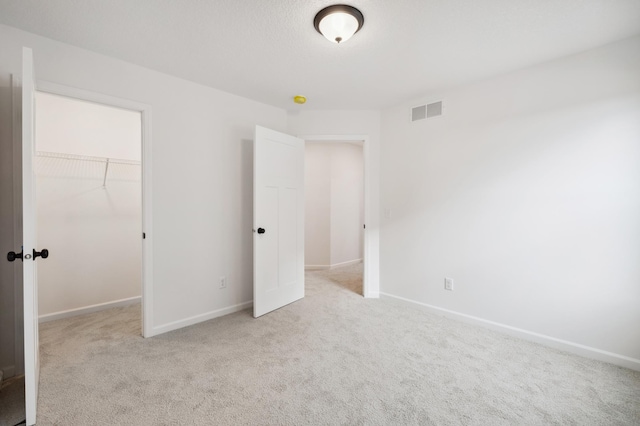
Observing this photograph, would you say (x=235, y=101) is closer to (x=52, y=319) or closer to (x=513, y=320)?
(x=52, y=319)

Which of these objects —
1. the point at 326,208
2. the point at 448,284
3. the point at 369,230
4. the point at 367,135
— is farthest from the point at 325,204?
the point at 448,284

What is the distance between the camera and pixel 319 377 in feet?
6.25

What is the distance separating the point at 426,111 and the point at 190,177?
2.62 m

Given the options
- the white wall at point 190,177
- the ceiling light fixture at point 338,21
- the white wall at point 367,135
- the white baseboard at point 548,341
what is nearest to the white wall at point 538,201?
the white baseboard at point 548,341

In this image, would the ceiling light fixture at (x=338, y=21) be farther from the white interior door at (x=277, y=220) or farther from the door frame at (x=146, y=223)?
the door frame at (x=146, y=223)

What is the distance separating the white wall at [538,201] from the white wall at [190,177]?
195cm

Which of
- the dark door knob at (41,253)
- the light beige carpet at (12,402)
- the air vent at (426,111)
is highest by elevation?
the air vent at (426,111)

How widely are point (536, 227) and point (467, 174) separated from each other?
2.48 feet

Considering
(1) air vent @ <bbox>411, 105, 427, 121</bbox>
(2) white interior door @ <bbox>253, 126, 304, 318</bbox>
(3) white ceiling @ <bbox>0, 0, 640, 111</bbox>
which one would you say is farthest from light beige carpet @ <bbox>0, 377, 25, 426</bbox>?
(1) air vent @ <bbox>411, 105, 427, 121</bbox>

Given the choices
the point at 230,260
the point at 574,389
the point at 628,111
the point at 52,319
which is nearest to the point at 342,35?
the point at 628,111

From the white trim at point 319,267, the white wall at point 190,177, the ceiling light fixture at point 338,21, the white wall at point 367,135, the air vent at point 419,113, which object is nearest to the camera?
the ceiling light fixture at point 338,21

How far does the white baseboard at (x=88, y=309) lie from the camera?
2.83 metres

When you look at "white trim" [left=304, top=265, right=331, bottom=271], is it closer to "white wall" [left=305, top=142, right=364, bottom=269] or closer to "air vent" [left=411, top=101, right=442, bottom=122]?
"white wall" [left=305, top=142, right=364, bottom=269]

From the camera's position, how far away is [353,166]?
5.70m
